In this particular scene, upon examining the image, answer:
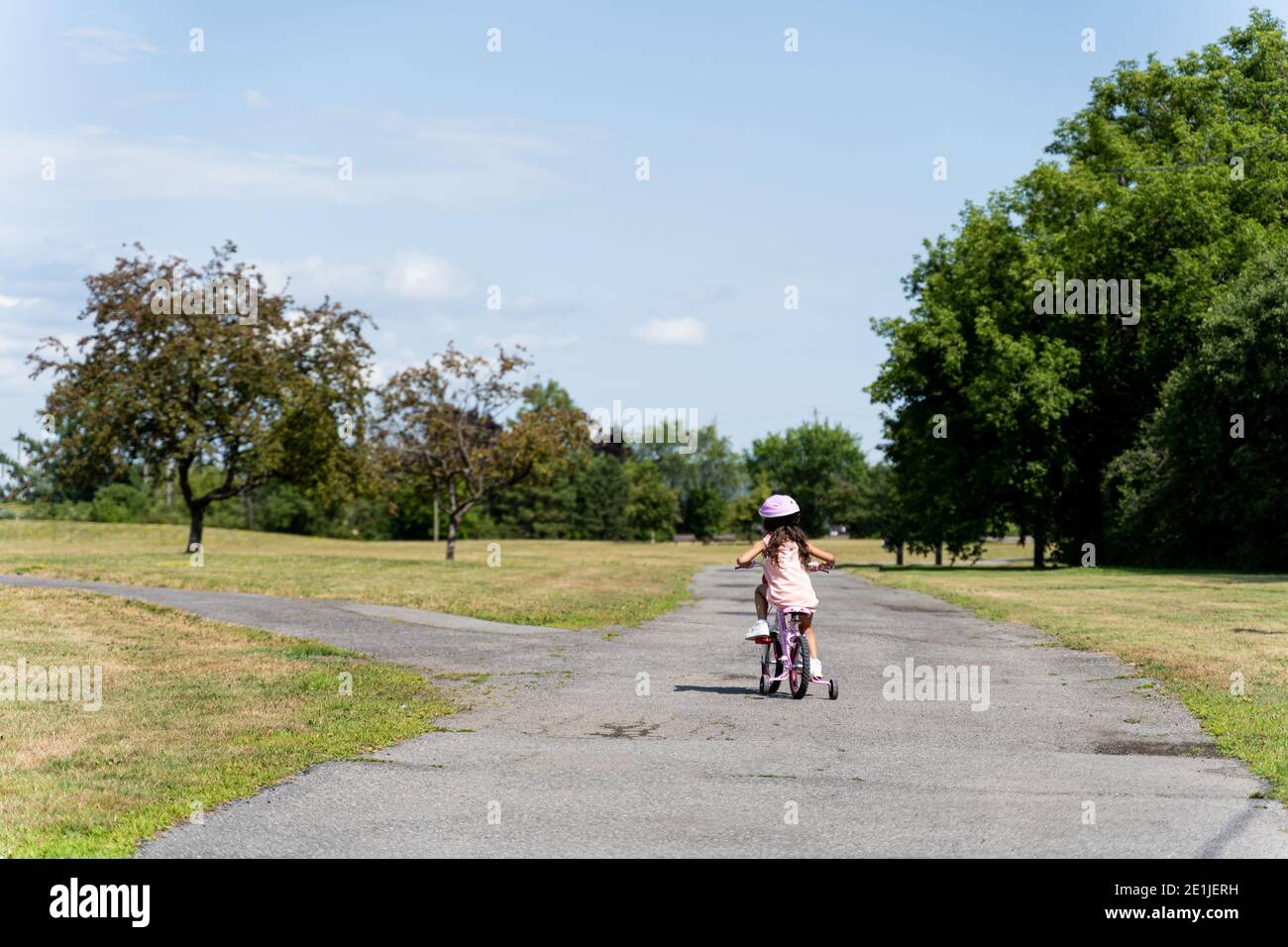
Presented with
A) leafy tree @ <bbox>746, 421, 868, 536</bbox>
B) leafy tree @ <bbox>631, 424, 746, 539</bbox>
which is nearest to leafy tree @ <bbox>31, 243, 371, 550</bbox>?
leafy tree @ <bbox>746, 421, 868, 536</bbox>

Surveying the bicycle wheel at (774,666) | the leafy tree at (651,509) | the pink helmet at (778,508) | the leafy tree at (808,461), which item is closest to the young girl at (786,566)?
the pink helmet at (778,508)

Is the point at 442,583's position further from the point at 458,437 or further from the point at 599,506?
the point at 599,506

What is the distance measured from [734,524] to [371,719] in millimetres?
127029

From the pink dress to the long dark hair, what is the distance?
31 millimetres

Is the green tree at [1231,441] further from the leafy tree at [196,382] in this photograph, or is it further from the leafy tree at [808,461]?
the leafy tree at [808,461]

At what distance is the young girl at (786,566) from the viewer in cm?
1152

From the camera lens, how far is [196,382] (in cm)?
3878

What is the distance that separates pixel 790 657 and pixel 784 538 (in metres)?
1.06

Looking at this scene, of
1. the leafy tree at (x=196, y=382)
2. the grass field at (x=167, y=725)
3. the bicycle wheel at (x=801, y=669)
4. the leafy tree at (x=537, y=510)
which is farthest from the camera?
the leafy tree at (x=537, y=510)

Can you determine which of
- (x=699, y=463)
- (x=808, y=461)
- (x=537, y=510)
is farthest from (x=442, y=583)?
(x=699, y=463)

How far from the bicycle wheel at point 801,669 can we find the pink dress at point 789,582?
0.30 metres

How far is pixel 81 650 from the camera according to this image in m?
14.1
